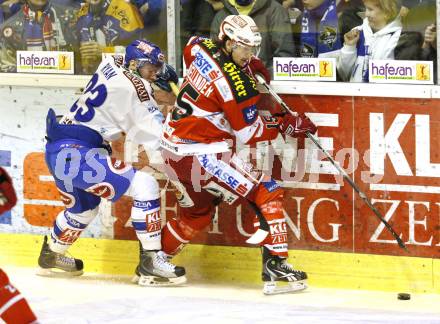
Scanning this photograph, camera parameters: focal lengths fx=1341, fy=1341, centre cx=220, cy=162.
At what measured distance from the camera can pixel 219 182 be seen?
702 centimetres

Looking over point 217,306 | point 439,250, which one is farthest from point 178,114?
point 439,250

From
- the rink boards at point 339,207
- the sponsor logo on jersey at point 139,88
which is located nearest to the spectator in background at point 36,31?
the rink boards at point 339,207

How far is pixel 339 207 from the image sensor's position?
7105 millimetres

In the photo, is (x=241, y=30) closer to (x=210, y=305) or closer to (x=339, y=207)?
(x=339, y=207)

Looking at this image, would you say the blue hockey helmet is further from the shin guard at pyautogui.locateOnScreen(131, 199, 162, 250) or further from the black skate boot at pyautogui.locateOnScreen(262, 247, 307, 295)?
the black skate boot at pyautogui.locateOnScreen(262, 247, 307, 295)

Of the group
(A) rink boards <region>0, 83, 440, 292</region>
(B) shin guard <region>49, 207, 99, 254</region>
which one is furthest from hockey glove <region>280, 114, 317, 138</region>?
(B) shin guard <region>49, 207, 99, 254</region>

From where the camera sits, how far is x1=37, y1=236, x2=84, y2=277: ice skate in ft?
24.9

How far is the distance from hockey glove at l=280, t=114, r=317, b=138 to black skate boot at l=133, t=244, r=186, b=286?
99 centimetres

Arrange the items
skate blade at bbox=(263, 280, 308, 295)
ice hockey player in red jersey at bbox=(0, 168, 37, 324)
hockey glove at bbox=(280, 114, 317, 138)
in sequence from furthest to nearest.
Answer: skate blade at bbox=(263, 280, 308, 295)
hockey glove at bbox=(280, 114, 317, 138)
ice hockey player in red jersey at bbox=(0, 168, 37, 324)

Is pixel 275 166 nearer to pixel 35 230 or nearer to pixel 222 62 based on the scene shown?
pixel 222 62

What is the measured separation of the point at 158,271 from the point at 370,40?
1686 millimetres

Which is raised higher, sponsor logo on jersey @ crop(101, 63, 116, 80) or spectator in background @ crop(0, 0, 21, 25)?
spectator in background @ crop(0, 0, 21, 25)

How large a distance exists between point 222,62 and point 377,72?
804mm

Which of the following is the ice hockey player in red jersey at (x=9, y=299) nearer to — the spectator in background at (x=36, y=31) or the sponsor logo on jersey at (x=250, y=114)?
the sponsor logo on jersey at (x=250, y=114)
